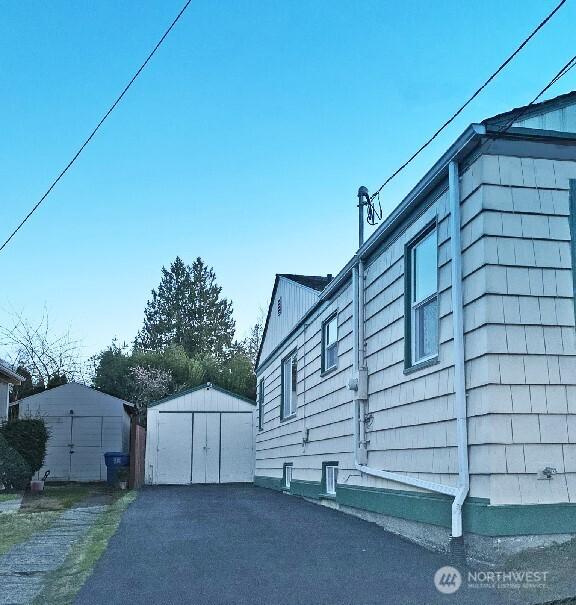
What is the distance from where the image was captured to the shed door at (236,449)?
21047 millimetres

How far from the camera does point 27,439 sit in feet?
59.4

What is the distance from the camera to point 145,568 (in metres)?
5.77

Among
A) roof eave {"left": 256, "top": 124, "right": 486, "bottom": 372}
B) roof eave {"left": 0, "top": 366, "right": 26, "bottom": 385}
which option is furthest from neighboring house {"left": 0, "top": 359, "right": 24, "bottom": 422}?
roof eave {"left": 256, "top": 124, "right": 486, "bottom": 372}

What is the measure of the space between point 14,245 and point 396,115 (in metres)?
6.69

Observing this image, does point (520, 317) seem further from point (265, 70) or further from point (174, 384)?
point (174, 384)

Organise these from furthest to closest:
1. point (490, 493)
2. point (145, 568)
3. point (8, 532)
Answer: point (8, 532), point (145, 568), point (490, 493)

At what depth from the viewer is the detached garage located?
20.7 meters

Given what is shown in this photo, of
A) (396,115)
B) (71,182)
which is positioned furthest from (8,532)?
(396,115)

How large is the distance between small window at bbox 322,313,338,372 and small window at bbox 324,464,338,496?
1522 mm

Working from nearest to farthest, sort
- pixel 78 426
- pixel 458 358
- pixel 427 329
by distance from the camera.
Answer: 1. pixel 458 358
2. pixel 427 329
3. pixel 78 426

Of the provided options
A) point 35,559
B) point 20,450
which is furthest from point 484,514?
point 20,450

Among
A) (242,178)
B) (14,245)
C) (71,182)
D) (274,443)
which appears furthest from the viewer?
(274,443)

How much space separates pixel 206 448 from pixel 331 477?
1051 cm

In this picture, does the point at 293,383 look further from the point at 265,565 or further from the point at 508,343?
the point at 508,343
